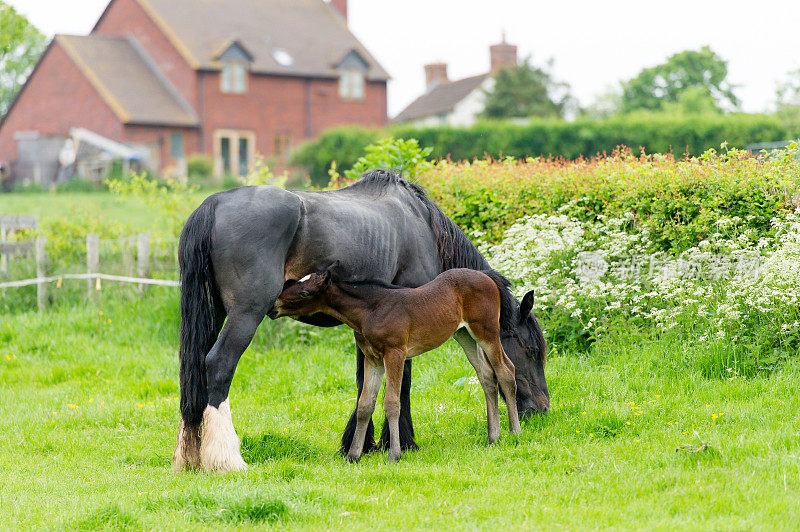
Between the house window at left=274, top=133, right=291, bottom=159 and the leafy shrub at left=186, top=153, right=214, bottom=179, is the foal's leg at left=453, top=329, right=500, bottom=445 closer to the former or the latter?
the leafy shrub at left=186, top=153, right=214, bottom=179

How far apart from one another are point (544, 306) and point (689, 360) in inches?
68.3

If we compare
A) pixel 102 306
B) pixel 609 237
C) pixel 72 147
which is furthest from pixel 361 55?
pixel 609 237

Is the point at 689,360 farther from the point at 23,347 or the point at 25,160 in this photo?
the point at 25,160

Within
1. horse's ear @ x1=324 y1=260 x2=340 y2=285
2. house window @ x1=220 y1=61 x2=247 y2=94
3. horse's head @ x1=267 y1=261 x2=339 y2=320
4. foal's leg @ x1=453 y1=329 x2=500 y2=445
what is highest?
house window @ x1=220 y1=61 x2=247 y2=94

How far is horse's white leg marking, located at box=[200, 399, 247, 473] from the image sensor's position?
5.71 metres

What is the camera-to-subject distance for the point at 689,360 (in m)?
7.55

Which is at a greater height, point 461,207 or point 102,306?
point 461,207

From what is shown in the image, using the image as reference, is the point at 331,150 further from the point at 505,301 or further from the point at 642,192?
the point at 505,301

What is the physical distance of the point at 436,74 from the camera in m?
56.3

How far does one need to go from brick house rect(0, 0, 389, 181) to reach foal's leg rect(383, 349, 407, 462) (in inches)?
1357

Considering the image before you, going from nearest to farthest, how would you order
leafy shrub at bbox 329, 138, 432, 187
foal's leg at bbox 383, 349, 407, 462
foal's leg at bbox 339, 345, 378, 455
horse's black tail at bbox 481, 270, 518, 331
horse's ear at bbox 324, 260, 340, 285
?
horse's ear at bbox 324, 260, 340, 285 → foal's leg at bbox 383, 349, 407, 462 → foal's leg at bbox 339, 345, 378, 455 → horse's black tail at bbox 481, 270, 518, 331 → leafy shrub at bbox 329, 138, 432, 187

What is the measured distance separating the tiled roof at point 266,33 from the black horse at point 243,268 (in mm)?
35155

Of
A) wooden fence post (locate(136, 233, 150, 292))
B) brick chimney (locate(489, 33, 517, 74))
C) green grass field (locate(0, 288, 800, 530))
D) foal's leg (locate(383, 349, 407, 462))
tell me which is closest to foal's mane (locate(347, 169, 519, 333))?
green grass field (locate(0, 288, 800, 530))

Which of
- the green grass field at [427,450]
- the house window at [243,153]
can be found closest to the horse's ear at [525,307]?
the green grass field at [427,450]
